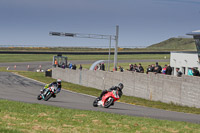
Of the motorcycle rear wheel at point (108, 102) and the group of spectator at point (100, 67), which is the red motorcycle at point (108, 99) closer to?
the motorcycle rear wheel at point (108, 102)

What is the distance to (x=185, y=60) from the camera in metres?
35.6

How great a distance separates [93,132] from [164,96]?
15.3 m

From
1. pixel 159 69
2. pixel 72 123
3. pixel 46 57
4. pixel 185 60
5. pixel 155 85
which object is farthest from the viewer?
pixel 46 57

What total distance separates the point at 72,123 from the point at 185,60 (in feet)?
89.0

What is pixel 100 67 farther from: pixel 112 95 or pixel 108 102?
pixel 112 95

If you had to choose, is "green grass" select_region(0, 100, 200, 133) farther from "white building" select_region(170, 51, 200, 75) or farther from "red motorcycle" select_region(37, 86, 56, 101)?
"white building" select_region(170, 51, 200, 75)

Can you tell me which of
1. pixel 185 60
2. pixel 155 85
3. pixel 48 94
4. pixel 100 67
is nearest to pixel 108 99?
pixel 48 94

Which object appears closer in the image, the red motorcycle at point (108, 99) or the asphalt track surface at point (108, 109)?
the asphalt track surface at point (108, 109)

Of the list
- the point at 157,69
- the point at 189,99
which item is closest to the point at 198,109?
the point at 189,99

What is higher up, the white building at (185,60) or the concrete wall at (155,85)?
the white building at (185,60)

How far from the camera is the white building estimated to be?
34.3 meters

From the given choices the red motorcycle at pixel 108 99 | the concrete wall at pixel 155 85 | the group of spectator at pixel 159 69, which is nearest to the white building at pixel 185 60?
the concrete wall at pixel 155 85

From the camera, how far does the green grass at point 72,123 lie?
9.13 metres

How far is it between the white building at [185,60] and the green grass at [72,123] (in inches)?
941
